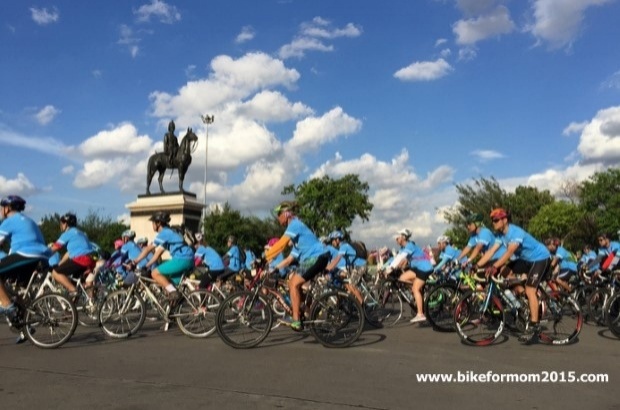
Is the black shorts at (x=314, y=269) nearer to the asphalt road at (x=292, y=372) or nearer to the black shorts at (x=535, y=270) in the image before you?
the asphalt road at (x=292, y=372)

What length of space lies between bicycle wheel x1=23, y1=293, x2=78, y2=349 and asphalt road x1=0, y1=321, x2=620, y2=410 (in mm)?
201

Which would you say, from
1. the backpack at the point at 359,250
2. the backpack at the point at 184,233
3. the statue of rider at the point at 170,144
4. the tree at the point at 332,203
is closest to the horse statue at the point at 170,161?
the statue of rider at the point at 170,144

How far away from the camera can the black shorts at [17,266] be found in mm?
7465

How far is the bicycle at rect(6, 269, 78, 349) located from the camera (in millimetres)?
7645

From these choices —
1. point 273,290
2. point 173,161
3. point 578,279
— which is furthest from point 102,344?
point 173,161

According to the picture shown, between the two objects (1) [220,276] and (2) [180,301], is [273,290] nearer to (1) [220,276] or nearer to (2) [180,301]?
(2) [180,301]

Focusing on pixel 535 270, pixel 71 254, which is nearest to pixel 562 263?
pixel 535 270

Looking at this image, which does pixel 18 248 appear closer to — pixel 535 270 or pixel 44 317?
pixel 44 317

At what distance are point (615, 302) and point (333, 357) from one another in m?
4.03

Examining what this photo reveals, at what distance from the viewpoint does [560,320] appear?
8.09 metres

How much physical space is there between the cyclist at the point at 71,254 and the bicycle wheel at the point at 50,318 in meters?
1.41

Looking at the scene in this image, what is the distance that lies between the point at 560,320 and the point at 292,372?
4.01 meters

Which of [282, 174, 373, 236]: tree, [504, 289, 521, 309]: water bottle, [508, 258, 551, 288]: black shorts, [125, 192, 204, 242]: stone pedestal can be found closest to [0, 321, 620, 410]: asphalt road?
[504, 289, 521, 309]: water bottle

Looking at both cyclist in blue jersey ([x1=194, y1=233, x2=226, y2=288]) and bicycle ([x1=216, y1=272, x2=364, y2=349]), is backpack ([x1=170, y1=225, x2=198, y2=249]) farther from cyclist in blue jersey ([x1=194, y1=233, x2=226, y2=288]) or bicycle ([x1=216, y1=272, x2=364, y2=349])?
bicycle ([x1=216, y1=272, x2=364, y2=349])
